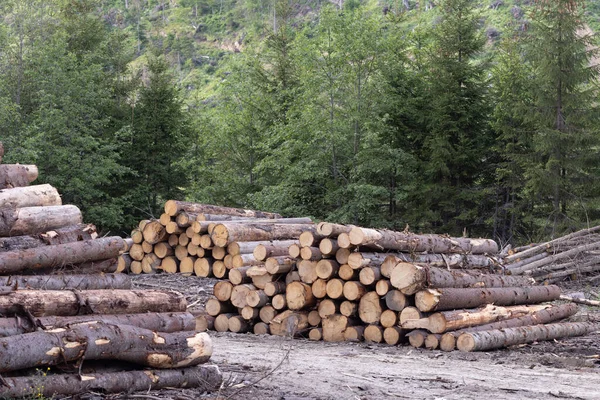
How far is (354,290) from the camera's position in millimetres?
10477

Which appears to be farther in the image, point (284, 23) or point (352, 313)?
point (284, 23)

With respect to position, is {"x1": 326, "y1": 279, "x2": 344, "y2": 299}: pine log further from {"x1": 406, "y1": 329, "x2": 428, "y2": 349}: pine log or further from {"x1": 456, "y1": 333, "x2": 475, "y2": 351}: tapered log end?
{"x1": 456, "y1": 333, "x2": 475, "y2": 351}: tapered log end

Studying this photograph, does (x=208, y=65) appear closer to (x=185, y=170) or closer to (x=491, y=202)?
(x=185, y=170)

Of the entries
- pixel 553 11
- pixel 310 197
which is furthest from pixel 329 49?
pixel 553 11

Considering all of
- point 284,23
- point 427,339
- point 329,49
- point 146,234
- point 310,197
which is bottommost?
point 427,339

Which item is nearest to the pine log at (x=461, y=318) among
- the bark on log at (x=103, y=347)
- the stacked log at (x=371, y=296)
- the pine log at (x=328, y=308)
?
the stacked log at (x=371, y=296)

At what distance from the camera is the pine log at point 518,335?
9.89m

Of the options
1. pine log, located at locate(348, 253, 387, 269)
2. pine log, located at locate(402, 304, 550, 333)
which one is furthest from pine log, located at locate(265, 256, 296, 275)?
pine log, located at locate(402, 304, 550, 333)

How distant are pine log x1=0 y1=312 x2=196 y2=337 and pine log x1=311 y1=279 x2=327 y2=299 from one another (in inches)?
160

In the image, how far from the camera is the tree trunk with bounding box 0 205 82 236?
7891mm

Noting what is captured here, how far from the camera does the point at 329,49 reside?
93.2 ft

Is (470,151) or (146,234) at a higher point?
(470,151)

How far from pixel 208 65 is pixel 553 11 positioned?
6535cm

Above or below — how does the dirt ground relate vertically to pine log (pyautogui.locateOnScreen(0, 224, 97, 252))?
below
